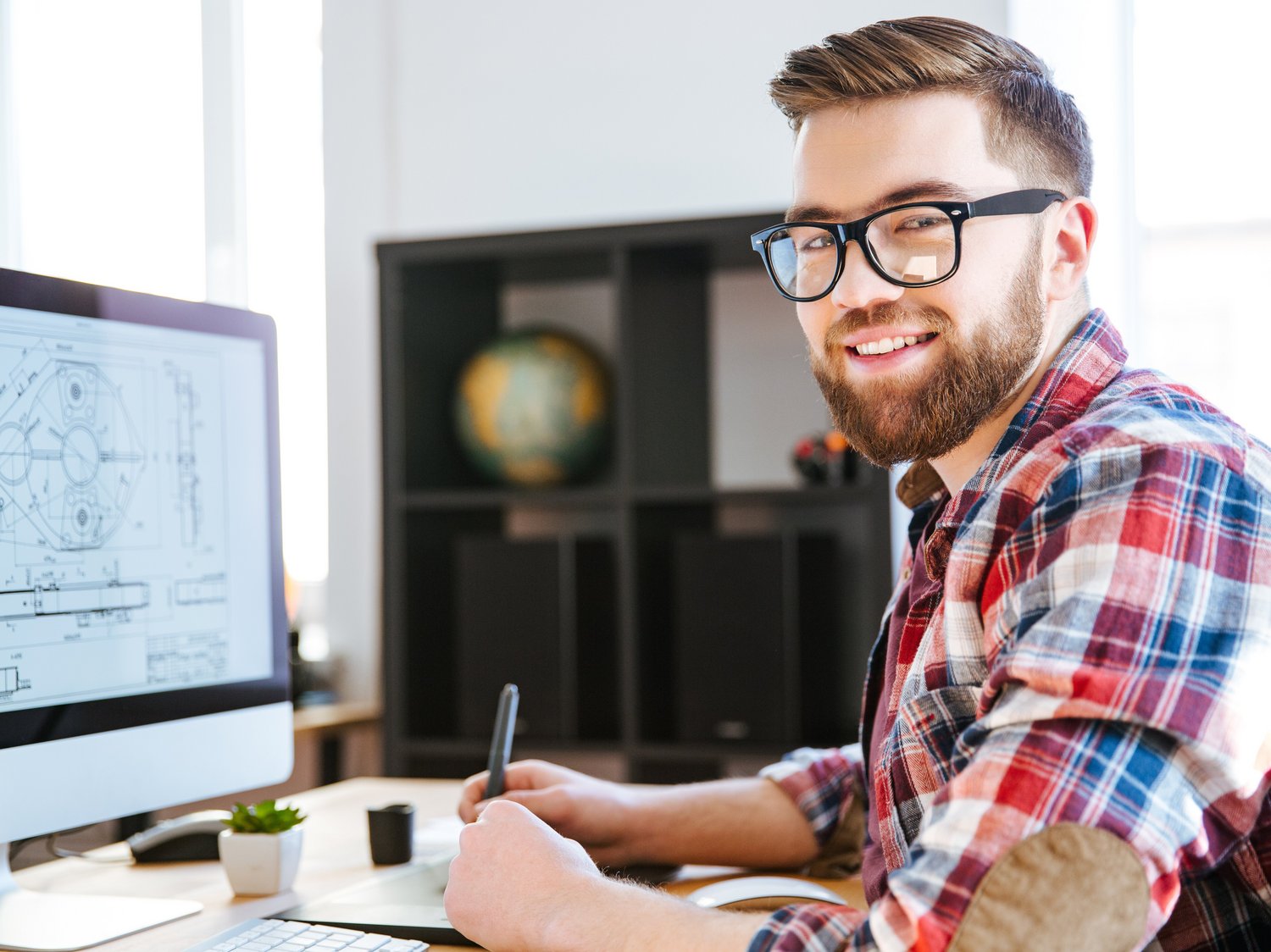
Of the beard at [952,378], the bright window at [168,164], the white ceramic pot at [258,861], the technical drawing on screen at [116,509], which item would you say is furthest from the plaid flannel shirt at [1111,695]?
the bright window at [168,164]

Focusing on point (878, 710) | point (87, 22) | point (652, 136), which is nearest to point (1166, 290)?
point (652, 136)

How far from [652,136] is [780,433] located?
2.25 ft

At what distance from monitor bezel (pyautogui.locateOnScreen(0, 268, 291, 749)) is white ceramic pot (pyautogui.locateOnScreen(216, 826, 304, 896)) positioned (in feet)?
0.44

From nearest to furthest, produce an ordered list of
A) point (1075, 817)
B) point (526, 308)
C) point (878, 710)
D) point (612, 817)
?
point (1075, 817), point (878, 710), point (612, 817), point (526, 308)

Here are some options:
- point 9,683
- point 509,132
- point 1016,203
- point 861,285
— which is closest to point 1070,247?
point 1016,203

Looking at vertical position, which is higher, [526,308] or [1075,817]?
[526,308]

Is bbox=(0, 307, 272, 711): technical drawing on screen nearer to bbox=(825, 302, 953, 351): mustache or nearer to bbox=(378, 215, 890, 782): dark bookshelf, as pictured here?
bbox=(825, 302, 953, 351): mustache

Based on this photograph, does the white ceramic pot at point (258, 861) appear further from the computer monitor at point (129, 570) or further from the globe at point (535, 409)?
the globe at point (535, 409)

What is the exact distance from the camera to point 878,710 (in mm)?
1119

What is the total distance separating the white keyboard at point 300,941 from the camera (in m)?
0.92

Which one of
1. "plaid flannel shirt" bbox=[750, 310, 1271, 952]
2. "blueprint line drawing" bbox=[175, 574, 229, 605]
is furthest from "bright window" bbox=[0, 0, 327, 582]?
"plaid flannel shirt" bbox=[750, 310, 1271, 952]

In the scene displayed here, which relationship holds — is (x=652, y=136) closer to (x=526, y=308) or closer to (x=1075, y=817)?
(x=526, y=308)

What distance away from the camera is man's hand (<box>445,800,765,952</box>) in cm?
82

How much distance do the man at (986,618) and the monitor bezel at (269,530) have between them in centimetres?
26
